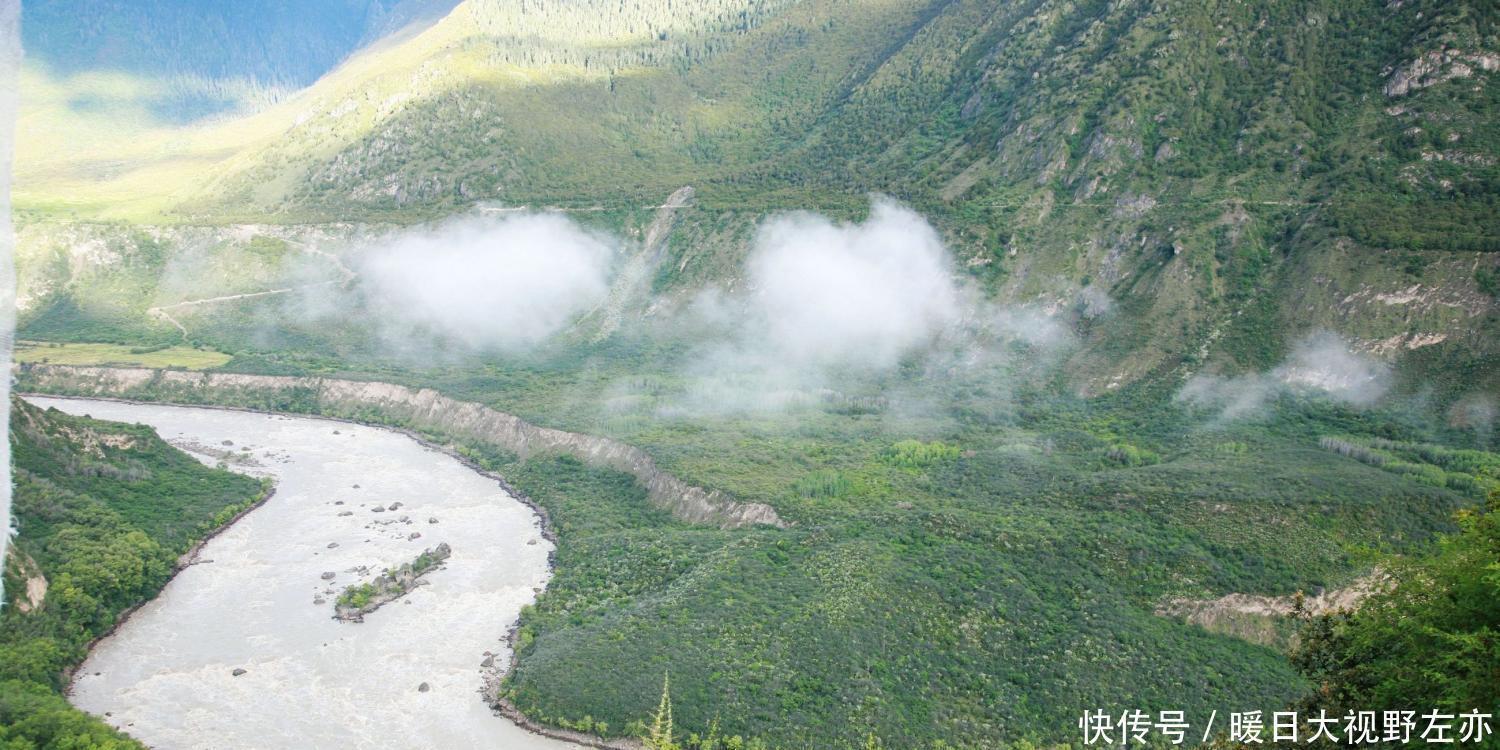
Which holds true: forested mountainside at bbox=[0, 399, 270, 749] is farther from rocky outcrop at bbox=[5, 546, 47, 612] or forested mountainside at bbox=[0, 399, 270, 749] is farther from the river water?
the river water

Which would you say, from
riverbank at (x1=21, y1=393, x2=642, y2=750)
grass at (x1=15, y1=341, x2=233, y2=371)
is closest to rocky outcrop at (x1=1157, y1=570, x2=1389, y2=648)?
riverbank at (x1=21, y1=393, x2=642, y2=750)

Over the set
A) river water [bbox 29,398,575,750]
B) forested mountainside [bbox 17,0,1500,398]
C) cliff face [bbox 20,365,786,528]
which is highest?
forested mountainside [bbox 17,0,1500,398]

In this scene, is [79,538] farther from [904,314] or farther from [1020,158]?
[1020,158]

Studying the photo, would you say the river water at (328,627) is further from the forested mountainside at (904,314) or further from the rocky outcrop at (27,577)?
the rocky outcrop at (27,577)

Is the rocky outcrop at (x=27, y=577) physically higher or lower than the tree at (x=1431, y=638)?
lower

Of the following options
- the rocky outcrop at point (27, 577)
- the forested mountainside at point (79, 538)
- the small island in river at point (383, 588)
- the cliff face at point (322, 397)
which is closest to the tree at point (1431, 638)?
the forested mountainside at point (79, 538)

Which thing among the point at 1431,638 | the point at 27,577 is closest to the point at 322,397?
the point at 27,577
